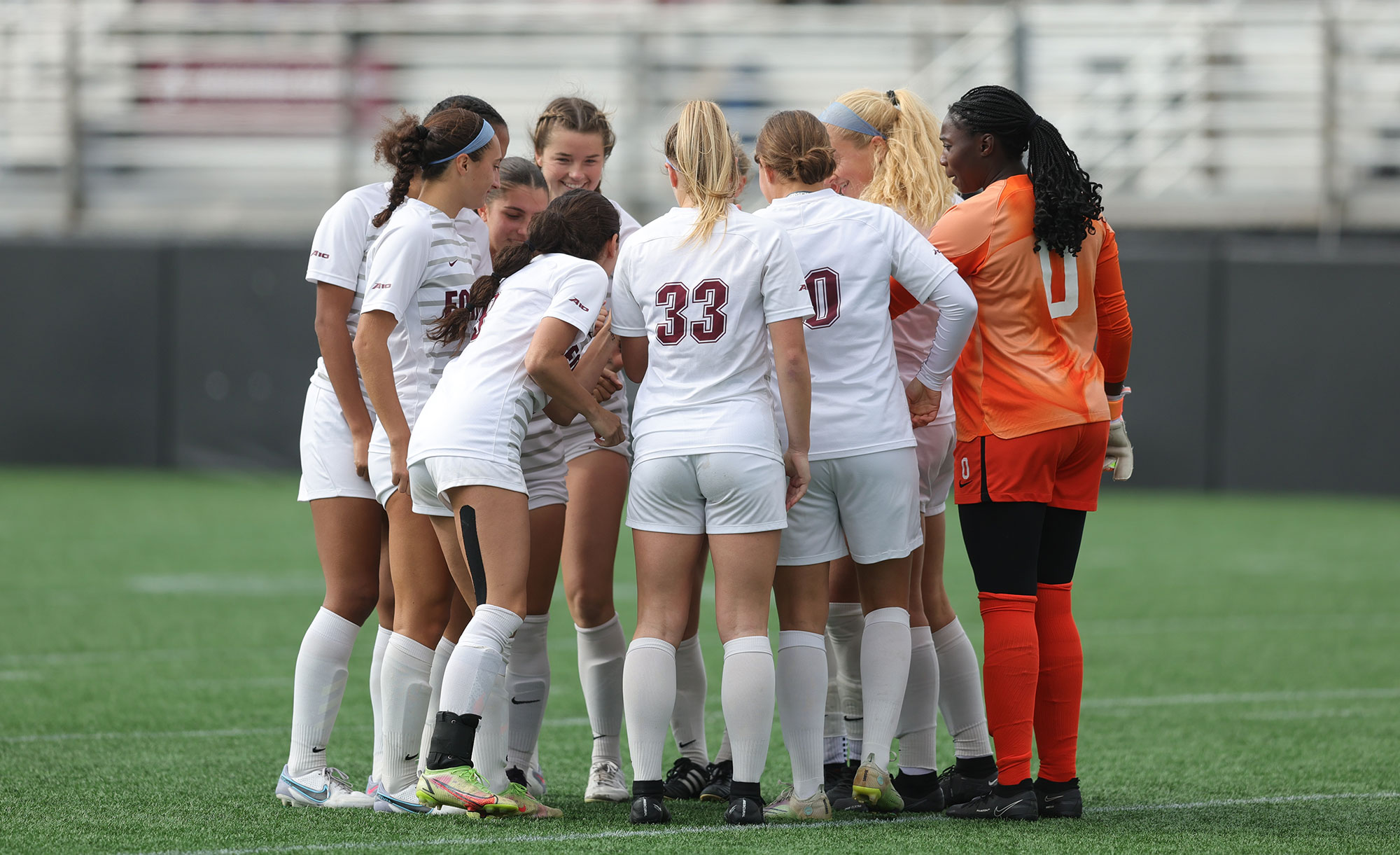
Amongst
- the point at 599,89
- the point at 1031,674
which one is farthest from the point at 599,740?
the point at 599,89

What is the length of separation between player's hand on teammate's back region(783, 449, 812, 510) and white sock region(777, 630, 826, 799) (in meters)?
0.39

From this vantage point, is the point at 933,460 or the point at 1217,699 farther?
the point at 1217,699

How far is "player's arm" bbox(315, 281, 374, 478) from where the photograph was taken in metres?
4.49

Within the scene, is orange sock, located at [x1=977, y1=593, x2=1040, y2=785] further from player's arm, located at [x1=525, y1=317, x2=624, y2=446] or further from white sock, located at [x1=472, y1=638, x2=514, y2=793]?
white sock, located at [x1=472, y1=638, x2=514, y2=793]

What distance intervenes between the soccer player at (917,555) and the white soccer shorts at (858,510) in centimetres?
42

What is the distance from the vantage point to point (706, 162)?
13.8 ft

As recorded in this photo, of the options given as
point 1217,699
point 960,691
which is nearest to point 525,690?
point 960,691

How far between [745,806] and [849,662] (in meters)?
0.81

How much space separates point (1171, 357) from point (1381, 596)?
471 cm

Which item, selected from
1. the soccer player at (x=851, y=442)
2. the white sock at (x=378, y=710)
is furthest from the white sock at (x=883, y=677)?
the white sock at (x=378, y=710)

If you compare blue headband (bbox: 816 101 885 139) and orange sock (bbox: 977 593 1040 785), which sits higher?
blue headband (bbox: 816 101 885 139)

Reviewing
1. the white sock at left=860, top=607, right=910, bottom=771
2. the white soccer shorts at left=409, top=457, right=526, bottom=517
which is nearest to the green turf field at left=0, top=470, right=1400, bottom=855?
the white sock at left=860, top=607, right=910, bottom=771

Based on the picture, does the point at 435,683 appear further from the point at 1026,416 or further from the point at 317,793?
the point at 1026,416

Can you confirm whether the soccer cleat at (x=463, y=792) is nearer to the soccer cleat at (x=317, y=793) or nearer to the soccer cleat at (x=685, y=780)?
the soccer cleat at (x=317, y=793)
